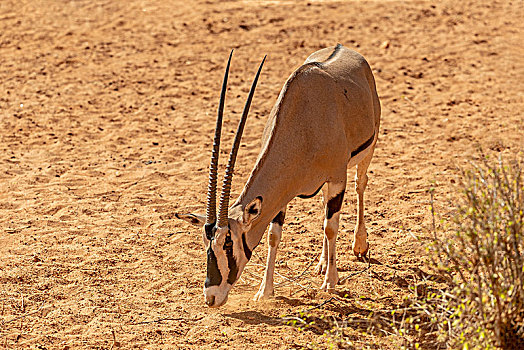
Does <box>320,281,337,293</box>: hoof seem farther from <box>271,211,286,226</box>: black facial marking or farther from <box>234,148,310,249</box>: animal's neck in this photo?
<box>234,148,310,249</box>: animal's neck

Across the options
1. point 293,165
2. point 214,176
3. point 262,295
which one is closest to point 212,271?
point 214,176

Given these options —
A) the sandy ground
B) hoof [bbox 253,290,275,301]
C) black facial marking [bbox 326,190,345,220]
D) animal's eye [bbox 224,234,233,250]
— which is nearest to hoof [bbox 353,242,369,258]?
the sandy ground

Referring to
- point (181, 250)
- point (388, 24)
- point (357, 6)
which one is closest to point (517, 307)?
point (181, 250)

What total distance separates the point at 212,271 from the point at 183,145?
5.06 metres

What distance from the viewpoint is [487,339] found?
14.9 feet

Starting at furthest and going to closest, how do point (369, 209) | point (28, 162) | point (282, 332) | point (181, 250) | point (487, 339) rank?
point (28, 162) → point (369, 209) → point (181, 250) → point (282, 332) → point (487, 339)

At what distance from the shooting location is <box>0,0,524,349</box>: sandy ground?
6.41 metres

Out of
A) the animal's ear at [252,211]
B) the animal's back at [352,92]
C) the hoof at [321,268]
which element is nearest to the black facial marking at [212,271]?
the animal's ear at [252,211]

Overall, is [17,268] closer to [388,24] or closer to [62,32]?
[62,32]

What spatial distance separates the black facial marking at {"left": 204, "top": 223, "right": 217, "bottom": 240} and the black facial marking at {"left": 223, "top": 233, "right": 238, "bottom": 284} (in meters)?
0.12

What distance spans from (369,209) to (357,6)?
9.22m

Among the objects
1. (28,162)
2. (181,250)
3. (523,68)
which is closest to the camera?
(181,250)

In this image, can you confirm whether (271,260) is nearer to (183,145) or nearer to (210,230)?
(210,230)

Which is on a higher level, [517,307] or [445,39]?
[517,307]
